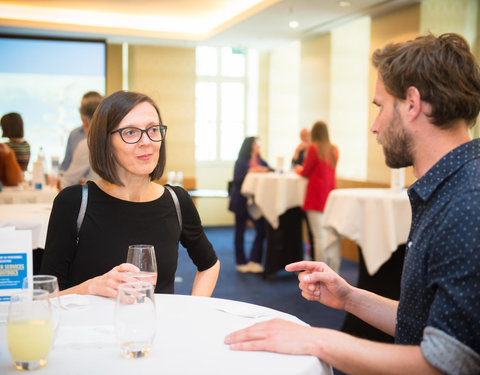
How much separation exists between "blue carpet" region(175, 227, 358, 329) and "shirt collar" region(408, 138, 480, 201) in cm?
303

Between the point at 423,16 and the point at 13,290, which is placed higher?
the point at 423,16

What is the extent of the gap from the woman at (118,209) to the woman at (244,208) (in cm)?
400

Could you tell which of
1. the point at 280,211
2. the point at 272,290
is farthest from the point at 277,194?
the point at 272,290

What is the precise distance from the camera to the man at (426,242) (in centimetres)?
103

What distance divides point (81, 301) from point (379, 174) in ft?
17.5

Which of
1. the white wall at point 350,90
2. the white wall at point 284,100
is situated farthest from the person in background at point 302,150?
the white wall at point 284,100

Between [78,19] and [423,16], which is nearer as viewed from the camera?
[423,16]

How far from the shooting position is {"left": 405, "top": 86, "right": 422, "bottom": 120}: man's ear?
1.29m

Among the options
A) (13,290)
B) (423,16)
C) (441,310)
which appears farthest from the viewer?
(423,16)

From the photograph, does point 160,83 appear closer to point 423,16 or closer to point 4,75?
point 4,75

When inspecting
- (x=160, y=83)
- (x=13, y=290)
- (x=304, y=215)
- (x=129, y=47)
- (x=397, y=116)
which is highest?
(x=129, y=47)

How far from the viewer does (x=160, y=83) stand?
8922 millimetres

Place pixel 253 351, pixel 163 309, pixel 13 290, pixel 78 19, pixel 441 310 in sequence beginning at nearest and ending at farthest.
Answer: pixel 441 310
pixel 253 351
pixel 13 290
pixel 163 309
pixel 78 19

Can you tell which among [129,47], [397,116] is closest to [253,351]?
[397,116]
